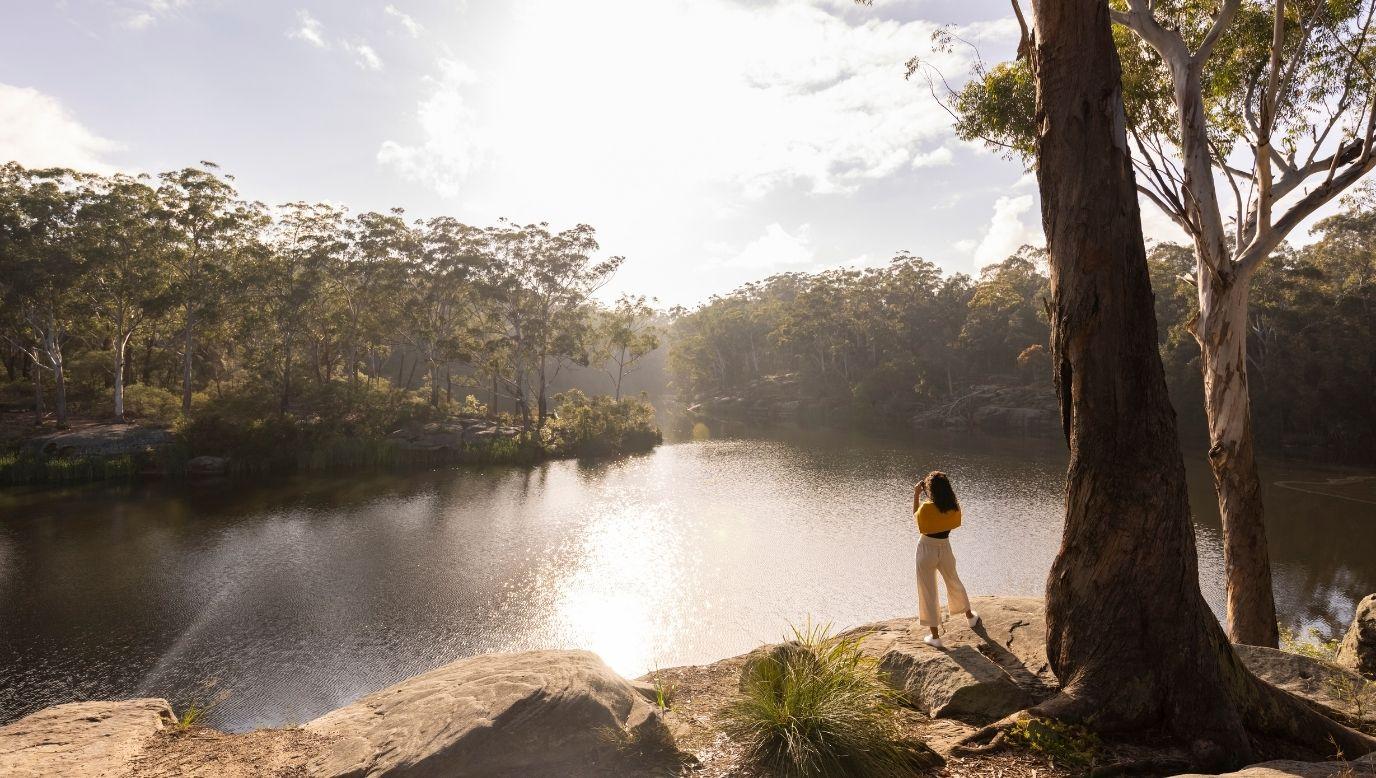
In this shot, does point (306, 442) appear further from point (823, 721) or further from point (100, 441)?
point (823, 721)

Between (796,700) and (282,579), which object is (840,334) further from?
(796,700)

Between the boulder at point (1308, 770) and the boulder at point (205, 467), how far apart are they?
97.8ft

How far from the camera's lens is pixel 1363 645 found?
5211 mm

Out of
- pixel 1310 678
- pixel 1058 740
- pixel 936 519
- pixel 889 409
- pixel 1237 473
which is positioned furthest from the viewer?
pixel 889 409

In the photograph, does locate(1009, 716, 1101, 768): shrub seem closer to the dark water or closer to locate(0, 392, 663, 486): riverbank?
the dark water

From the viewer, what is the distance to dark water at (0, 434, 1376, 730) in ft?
31.6

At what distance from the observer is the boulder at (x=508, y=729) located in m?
3.56

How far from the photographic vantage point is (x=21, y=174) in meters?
26.5

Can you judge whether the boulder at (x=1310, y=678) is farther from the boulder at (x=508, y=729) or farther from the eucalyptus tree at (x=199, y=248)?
the eucalyptus tree at (x=199, y=248)

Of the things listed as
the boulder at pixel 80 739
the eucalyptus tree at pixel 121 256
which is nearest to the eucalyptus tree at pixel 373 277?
the eucalyptus tree at pixel 121 256

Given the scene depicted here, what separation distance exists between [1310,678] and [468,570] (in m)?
12.8

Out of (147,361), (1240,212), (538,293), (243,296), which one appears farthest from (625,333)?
(1240,212)

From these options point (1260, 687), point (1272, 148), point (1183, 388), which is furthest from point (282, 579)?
point (1183, 388)

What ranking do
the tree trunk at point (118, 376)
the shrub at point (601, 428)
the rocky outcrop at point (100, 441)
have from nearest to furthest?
the rocky outcrop at point (100, 441), the tree trunk at point (118, 376), the shrub at point (601, 428)
